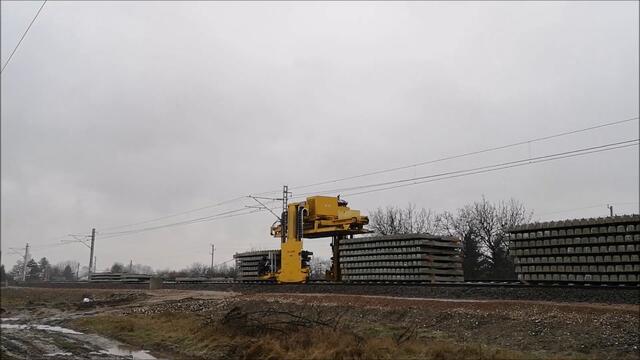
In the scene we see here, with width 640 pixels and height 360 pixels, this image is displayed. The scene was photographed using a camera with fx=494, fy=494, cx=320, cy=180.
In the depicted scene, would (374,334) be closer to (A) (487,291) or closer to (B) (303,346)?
(B) (303,346)

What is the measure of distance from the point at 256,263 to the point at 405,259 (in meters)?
14.7

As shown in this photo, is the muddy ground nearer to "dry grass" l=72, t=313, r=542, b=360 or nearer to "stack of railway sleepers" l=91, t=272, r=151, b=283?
"dry grass" l=72, t=313, r=542, b=360

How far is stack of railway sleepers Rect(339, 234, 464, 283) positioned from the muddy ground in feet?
15.3

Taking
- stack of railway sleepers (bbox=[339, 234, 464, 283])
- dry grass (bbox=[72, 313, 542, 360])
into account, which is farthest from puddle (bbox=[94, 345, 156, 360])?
stack of railway sleepers (bbox=[339, 234, 464, 283])

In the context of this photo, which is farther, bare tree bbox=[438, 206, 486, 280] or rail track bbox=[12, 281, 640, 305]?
bare tree bbox=[438, 206, 486, 280]

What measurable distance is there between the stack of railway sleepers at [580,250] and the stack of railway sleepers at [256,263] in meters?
17.6

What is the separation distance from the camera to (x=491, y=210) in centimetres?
5019

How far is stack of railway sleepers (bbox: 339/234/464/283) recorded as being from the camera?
923 inches

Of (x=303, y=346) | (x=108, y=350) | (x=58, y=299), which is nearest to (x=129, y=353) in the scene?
(x=108, y=350)

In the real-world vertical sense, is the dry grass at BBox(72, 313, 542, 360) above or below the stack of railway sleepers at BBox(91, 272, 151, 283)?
below

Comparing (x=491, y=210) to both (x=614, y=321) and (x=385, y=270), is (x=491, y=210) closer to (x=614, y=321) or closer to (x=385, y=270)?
(x=385, y=270)

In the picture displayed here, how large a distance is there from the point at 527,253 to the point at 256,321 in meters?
10.1

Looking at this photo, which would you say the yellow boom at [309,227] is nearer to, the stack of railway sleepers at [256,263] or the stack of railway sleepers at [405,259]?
the stack of railway sleepers at [405,259]

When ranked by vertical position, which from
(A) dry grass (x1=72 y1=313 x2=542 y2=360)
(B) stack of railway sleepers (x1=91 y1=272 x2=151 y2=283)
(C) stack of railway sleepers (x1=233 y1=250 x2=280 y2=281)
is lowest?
(A) dry grass (x1=72 y1=313 x2=542 y2=360)
